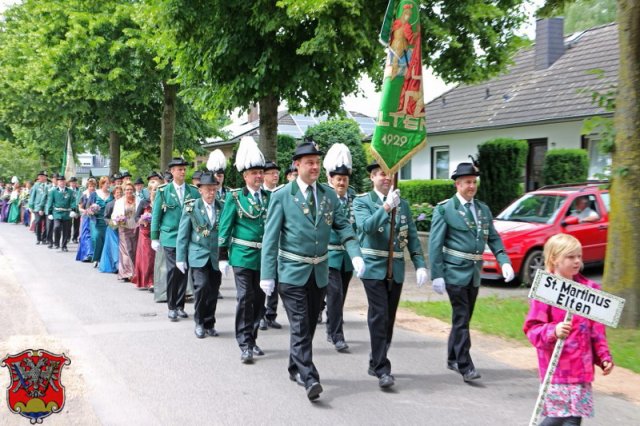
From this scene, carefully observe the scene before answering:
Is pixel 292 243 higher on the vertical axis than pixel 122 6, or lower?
lower

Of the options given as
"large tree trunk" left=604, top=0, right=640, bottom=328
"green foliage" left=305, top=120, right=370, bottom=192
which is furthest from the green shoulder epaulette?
"green foliage" left=305, top=120, right=370, bottom=192

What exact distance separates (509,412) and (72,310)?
6.51 m

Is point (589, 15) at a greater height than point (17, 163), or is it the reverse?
point (589, 15)

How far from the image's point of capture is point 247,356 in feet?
23.0

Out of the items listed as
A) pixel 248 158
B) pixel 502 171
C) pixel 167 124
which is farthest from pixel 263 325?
pixel 167 124

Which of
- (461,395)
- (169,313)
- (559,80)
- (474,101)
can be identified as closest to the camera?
(461,395)

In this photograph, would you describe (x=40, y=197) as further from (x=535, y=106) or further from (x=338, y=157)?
(x=338, y=157)

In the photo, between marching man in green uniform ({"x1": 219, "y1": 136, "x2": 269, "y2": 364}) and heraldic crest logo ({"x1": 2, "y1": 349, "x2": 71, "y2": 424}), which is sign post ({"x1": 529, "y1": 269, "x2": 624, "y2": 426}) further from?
marching man in green uniform ({"x1": 219, "y1": 136, "x2": 269, "y2": 364})

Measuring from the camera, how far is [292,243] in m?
6.14

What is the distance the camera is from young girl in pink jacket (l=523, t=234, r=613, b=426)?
405 cm

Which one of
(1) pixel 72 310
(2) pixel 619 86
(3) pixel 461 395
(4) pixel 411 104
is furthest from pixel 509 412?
(1) pixel 72 310

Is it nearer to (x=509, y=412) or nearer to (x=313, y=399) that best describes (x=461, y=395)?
(x=509, y=412)

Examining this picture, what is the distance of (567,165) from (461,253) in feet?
44.6

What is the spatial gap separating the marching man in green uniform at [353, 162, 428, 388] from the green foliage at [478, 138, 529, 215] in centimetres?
1284
